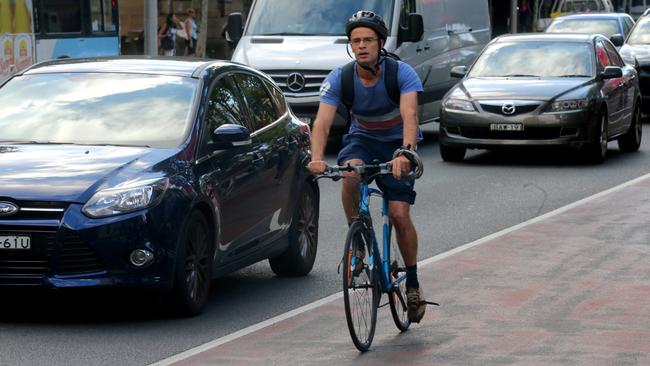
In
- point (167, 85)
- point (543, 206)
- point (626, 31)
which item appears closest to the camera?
point (167, 85)

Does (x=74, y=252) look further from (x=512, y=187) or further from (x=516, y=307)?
(x=512, y=187)

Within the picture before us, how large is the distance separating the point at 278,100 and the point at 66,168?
8.80 ft

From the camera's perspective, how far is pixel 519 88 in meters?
20.2

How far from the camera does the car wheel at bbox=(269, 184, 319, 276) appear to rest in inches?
438

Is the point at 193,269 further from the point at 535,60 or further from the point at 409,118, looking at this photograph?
the point at 535,60

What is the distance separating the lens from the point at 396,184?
337 inches

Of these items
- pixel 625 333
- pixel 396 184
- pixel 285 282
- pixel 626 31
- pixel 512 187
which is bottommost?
pixel 626 31

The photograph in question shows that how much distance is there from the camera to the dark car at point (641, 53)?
89.9 feet

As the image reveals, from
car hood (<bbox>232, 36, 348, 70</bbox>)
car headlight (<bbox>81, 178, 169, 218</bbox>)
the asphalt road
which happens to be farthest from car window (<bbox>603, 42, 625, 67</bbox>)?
car headlight (<bbox>81, 178, 169, 218</bbox>)

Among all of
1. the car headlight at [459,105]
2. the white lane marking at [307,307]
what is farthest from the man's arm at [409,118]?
the car headlight at [459,105]

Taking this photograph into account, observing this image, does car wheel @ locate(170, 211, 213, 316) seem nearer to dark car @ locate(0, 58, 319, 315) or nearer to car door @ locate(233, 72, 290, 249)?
dark car @ locate(0, 58, 319, 315)

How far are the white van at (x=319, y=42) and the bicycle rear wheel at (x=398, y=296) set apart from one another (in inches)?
478

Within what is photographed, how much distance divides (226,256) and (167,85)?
1.22 m

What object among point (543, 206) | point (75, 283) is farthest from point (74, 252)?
point (543, 206)
